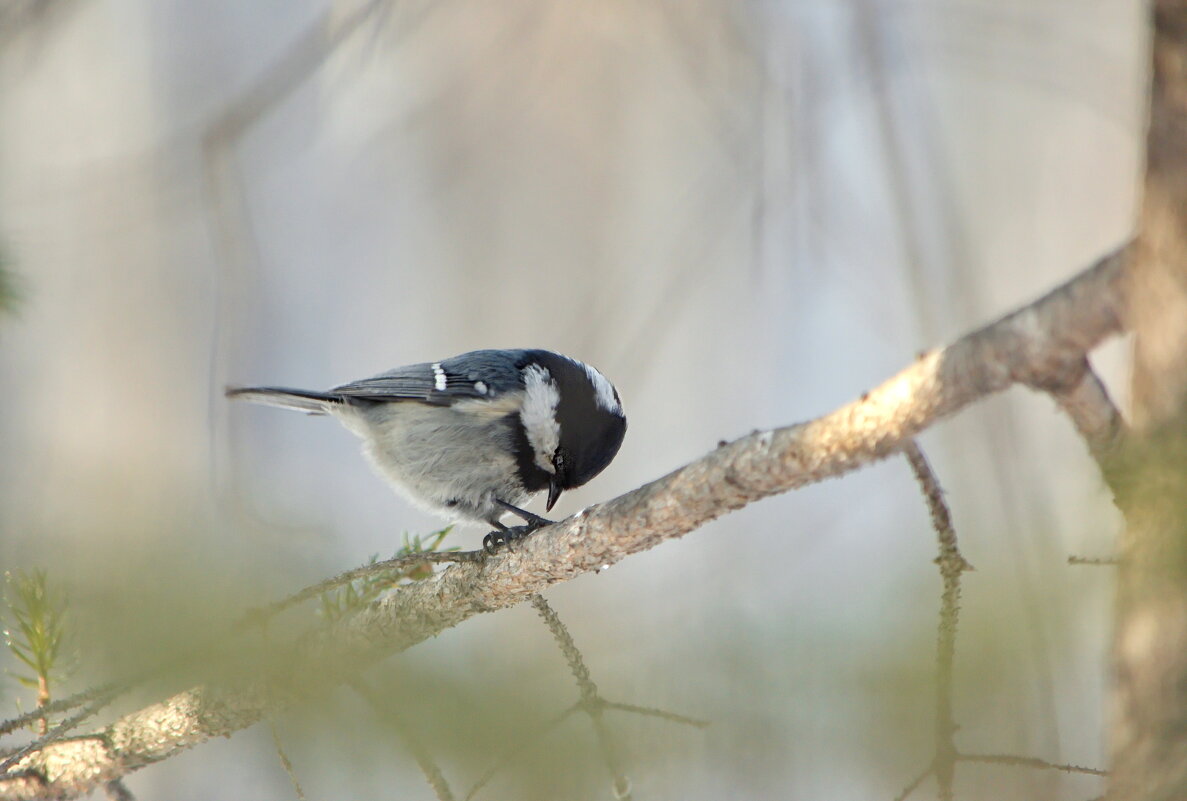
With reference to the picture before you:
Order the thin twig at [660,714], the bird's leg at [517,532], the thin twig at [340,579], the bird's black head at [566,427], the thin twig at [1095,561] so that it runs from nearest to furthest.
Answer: the thin twig at [1095,561] → the thin twig at [340,579] → the thin twig at [660,714] → the bird's leg at [517,532] → the bird's black head at [566,427]

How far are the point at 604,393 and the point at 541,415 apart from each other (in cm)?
18

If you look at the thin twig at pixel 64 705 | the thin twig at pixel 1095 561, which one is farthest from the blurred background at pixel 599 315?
the thin twig at pixel 64 705

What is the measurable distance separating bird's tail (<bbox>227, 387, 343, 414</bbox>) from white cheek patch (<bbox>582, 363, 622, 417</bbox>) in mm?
684

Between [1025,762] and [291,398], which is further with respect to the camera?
[291,398]

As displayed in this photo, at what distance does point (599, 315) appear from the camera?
11.3 ft

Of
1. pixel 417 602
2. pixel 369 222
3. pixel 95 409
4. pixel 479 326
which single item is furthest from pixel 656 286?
pixel 95 409

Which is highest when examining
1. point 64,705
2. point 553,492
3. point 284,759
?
point 553,492

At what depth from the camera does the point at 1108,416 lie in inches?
30.7

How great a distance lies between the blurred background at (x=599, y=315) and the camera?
1007mm

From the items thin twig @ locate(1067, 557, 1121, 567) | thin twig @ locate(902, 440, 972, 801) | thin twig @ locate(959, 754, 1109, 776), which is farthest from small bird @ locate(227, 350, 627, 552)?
thin twig @ locate(1067, 557, 1121, 567)

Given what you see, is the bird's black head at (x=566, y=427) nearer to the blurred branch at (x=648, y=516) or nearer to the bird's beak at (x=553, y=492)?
the bird's beak at (x=553, y=492)

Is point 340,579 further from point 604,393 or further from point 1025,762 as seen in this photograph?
point 604,393

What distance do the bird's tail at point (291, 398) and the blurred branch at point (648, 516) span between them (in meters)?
0.92

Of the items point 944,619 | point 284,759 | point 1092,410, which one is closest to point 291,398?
point 284,759
